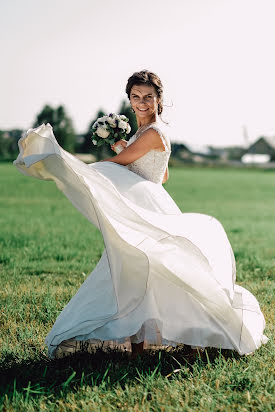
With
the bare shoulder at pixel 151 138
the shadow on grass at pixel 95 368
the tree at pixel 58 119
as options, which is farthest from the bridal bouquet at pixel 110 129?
the tree at pixel 58 119

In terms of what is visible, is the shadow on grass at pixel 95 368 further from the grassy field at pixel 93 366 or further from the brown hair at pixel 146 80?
the brown hair at pixel 146 80

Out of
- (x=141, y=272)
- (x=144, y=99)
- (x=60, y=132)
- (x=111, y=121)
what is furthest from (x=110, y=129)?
(x=60, y=132)

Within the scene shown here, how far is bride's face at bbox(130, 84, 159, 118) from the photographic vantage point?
445 centimetres

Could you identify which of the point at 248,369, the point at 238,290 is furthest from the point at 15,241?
the point at 248,369

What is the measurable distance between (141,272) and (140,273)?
1cm

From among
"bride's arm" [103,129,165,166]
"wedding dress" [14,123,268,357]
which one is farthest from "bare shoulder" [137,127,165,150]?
"wedding dress" [14,123,268,357]

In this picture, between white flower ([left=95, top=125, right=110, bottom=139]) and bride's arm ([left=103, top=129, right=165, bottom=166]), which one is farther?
white flower ([left=95, top=125, right=110, bottom=139])

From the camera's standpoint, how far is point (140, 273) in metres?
3.95

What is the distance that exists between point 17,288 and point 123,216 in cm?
307

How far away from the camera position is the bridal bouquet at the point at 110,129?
4923 mm

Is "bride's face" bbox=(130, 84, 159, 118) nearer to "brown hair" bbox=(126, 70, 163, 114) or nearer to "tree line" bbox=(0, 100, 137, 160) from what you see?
"brown hair" bbox=(126, 70, 163, 114)

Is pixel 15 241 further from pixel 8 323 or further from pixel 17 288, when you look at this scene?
pixel 8 323

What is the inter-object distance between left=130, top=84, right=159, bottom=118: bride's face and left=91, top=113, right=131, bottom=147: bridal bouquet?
47cm

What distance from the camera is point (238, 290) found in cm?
464
